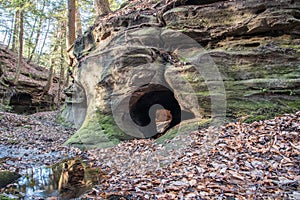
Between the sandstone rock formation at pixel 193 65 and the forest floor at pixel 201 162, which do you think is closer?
the forest floor at pixel 201 162

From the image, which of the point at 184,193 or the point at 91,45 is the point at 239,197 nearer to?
the point at 184,193

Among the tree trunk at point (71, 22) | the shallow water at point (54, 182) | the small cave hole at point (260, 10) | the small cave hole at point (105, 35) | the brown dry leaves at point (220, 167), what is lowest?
the shallow water at point (54, 182)

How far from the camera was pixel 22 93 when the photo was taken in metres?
18.5

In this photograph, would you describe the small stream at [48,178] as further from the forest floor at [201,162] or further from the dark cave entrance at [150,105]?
the dark cave entrance at [150,105]

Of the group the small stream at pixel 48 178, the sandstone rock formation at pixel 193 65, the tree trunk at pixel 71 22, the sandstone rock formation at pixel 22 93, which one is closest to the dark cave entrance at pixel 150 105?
the sandstone rock formation at pixel 193 65

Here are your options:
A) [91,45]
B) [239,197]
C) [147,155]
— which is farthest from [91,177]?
[91,45]

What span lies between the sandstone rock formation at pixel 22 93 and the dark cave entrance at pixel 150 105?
10019 mm

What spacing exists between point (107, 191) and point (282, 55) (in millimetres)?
6433

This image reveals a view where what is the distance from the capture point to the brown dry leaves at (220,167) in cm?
398

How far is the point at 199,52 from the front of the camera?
855 centimetres

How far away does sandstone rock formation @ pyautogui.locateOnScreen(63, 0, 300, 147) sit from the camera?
23.9 feet

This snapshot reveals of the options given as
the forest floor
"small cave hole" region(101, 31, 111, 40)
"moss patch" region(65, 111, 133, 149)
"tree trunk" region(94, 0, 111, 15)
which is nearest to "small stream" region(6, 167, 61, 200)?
the forest floor

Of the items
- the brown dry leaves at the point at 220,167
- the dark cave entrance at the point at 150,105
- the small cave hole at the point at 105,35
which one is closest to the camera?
the brown dry leaves at the point at 220,167

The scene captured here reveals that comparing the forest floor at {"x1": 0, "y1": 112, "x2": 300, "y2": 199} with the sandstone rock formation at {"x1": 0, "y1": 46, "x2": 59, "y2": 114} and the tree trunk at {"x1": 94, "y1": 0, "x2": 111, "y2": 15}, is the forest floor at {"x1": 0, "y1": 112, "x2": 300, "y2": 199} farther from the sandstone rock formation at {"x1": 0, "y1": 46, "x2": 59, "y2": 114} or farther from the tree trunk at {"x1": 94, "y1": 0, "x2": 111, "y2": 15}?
the sandstone rock formation at {"x1": 0, "y1": 46, "x2": 59, "y2": 114}
